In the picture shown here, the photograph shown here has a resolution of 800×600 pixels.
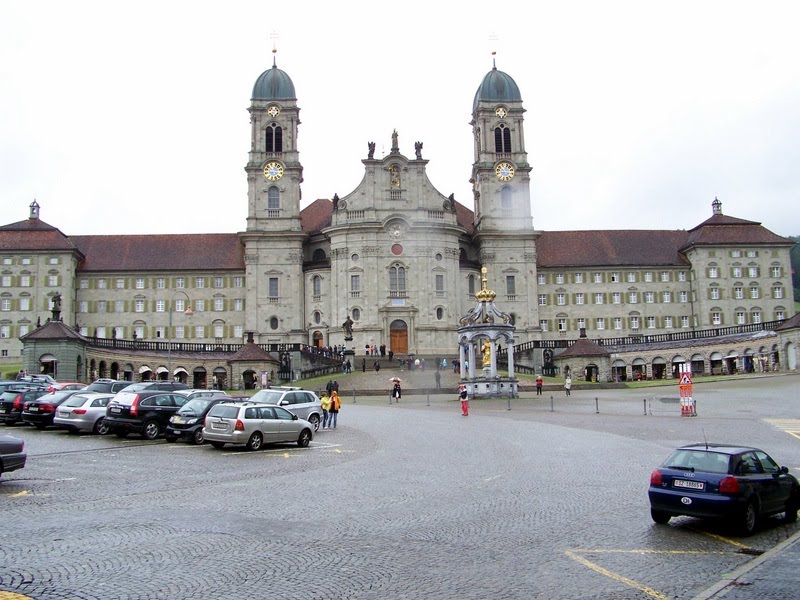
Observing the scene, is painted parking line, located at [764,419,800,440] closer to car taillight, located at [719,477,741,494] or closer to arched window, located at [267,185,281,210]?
car taillight, located at [719,477,741,494]

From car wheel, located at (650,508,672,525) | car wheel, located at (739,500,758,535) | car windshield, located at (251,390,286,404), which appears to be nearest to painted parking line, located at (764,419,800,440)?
car wheel, located at (739,500,758,535)

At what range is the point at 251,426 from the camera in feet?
83.9

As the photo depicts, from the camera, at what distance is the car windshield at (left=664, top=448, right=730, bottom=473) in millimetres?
14539

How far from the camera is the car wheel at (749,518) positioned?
46.0 ft

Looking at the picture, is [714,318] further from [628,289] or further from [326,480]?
[326,480]

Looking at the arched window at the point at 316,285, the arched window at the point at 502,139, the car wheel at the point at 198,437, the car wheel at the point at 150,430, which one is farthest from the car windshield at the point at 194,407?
the arched window at the point at 502,139

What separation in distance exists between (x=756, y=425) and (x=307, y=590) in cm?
2663

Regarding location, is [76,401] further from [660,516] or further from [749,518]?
[749,518]

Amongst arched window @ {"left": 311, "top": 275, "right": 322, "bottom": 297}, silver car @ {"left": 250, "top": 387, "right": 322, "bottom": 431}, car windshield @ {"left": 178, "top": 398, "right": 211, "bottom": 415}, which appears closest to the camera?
car windshield @ {"left": 178, "top": 398, "right": 211, "bottom": 415}

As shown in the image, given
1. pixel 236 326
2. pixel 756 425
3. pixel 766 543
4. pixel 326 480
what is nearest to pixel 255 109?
pixel 236 326

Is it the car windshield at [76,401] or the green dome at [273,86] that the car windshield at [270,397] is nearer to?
the car windshield at [76,401]

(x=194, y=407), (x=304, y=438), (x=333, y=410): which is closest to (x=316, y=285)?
(x=333, y=410)

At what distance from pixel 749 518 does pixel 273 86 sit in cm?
8862

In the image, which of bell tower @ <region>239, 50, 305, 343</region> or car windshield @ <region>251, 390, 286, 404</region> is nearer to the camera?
car windshield @ <region>251, 390, 286, 404</region>
